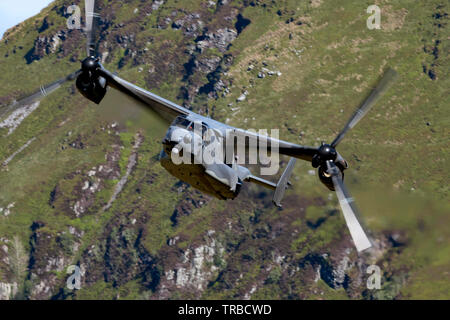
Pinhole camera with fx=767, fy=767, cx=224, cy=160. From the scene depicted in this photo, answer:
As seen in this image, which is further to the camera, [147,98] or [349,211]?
[147,98]

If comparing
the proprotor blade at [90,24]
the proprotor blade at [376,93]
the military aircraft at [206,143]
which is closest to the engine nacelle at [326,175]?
the military aircraft at [206,143]

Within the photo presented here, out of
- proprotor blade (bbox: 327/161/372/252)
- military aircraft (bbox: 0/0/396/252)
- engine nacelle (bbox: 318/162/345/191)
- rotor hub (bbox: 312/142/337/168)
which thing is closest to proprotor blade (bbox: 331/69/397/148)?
military aircraft (bbox: 0/0/396/252)

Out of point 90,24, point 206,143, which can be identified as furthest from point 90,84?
point 206,143

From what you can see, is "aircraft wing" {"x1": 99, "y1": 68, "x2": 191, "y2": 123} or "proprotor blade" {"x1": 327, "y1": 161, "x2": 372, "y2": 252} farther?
"aircraft wing" {"x1": 99, "y1": 68, "x2": 191, "y2": 123}

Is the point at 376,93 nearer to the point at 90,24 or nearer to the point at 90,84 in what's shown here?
the point at 90,84

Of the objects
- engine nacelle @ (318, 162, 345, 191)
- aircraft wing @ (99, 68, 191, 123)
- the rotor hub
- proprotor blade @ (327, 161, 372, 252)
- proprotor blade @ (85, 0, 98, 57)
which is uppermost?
proprotor blade @ (85, 0, 98, 57)

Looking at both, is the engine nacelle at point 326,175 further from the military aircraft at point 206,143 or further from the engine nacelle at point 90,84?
the engine nacelle at point 90,84

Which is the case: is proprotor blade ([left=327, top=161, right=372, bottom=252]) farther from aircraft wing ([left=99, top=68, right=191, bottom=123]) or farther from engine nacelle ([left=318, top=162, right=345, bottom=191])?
aircraft wing ([left=99, top=68, right=191, bottom=123])

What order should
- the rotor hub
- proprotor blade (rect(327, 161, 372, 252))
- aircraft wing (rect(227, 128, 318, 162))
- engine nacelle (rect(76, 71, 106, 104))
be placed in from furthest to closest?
engine nacelle (rect(76, 71, 106, 104)) → aircraft wing (rect(227, 128, 318, 162)) → the rotor hub → proprotor blade (rect(327, 161, 372, 252))
